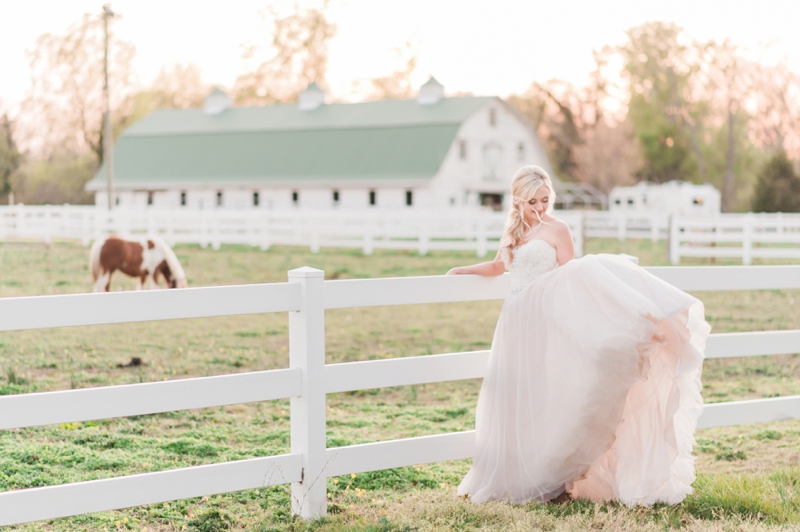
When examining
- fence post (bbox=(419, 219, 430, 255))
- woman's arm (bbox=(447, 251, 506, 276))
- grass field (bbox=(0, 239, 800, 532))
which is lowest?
grass field (bbox=(0, 239, 800, 532))

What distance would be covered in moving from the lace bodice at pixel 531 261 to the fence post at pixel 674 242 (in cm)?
1716

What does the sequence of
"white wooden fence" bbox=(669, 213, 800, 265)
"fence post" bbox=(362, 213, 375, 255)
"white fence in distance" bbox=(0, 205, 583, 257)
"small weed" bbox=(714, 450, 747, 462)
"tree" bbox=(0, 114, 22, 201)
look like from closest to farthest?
"small weed" bbox=(714, 450, 747, 462), "white wooden fence" bbox=(669, 213, 800, 265), "fence post" bbox=(362, 213, 375, 255), "white fence in distance" bbox=(0, 205, 583, 257), "tree" bbox=(0, 114, 22, 201)

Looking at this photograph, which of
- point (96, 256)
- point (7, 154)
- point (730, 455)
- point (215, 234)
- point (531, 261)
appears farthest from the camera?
point (7, 154)

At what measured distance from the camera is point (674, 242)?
69.4ft

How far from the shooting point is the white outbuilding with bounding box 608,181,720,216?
137 ft

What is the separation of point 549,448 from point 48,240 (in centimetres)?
2532

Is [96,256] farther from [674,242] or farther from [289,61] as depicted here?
[289,61]

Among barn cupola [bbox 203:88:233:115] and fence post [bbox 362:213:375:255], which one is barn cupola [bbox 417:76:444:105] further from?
fence post [bbox 362:213:375:255]

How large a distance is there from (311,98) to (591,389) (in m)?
42.6

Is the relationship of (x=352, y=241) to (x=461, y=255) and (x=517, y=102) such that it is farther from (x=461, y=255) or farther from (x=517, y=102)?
(x=517, y=102)

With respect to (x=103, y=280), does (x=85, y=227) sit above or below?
above

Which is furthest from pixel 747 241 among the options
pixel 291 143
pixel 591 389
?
pixel 291 143

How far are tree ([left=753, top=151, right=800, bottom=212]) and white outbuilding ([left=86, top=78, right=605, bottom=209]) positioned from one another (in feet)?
28.6

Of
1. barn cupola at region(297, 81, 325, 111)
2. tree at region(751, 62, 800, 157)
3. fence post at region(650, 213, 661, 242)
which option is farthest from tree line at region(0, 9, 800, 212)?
fence post at region(650, 213, 661, 242)
